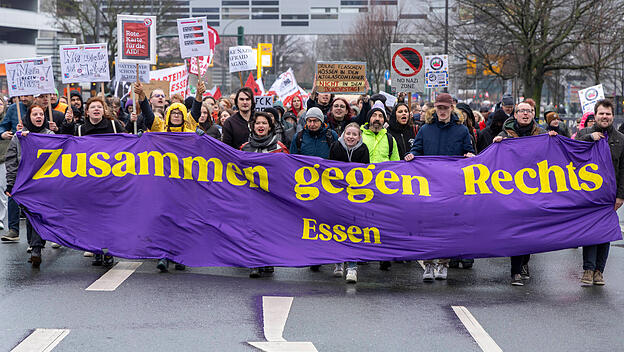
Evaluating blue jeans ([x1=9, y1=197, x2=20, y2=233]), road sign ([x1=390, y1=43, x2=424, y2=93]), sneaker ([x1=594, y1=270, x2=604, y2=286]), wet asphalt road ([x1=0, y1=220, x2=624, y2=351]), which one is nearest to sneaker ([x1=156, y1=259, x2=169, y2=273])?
wet asphalt road ([x1=0, y1=220, x2=624, y2=351])

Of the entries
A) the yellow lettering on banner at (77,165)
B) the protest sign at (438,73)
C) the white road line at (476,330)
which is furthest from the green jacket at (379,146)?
the protest sign at (438,73)

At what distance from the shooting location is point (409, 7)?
62.9 metres

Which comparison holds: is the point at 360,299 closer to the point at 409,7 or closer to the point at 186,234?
A: the point at 186,234

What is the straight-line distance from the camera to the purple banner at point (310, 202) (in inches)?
376

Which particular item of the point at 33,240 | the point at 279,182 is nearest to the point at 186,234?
the point at 279,182

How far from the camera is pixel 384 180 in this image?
979 centimetres

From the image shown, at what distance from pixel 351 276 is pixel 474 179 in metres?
1.59

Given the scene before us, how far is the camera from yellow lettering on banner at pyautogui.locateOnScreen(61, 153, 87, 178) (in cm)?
1028

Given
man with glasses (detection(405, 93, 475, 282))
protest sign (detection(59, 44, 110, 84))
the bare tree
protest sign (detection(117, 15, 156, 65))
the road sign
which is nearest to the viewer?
man with glasses (detection(405, 93, 475, 282))

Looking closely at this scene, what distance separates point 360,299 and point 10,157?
4731mm

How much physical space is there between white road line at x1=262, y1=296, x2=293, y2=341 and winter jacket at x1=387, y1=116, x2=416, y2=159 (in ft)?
11.4

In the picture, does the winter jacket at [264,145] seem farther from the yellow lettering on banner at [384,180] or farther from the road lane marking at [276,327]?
the road lane marking at [276,327]

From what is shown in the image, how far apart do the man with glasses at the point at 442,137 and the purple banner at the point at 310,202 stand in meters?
0.28

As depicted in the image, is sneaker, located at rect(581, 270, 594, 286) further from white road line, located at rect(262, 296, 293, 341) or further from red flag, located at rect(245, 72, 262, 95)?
red flag, located at rect(245, 72, 262, 95)
